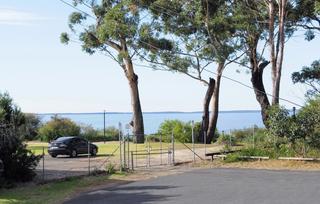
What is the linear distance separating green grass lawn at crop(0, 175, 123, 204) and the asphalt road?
902 mm

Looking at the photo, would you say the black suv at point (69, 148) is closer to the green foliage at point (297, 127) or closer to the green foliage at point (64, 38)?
the green foliage at point (64, 38)

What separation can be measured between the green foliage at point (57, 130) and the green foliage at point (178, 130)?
10.8m

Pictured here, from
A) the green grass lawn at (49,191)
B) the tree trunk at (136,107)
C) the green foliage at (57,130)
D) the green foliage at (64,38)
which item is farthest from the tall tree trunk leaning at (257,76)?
the green foliage at (57,130)

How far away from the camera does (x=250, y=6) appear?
3544 centimetres

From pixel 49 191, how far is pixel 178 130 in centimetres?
3341

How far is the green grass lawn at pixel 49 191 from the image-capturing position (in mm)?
17600

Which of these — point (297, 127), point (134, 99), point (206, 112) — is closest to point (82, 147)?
point (206, 112)

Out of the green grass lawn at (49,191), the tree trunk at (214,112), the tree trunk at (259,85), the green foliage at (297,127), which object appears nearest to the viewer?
the green grass lawn at (49,191)

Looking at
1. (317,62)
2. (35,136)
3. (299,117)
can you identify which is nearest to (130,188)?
(299,117)

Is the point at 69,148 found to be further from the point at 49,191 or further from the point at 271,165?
the point at 49,191

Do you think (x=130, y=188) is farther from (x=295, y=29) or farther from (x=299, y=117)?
(x=295, y=29)

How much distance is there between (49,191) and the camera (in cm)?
1950

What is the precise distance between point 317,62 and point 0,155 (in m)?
21.9

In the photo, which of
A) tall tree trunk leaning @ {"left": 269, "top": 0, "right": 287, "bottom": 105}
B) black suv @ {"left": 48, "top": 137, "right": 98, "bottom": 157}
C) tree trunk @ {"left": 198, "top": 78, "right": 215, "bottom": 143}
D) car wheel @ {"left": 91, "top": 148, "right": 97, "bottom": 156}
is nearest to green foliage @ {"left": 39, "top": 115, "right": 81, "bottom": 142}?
tree trunk @ {"left": 198, "top": 78, "right": 215, "bottom": 143}
